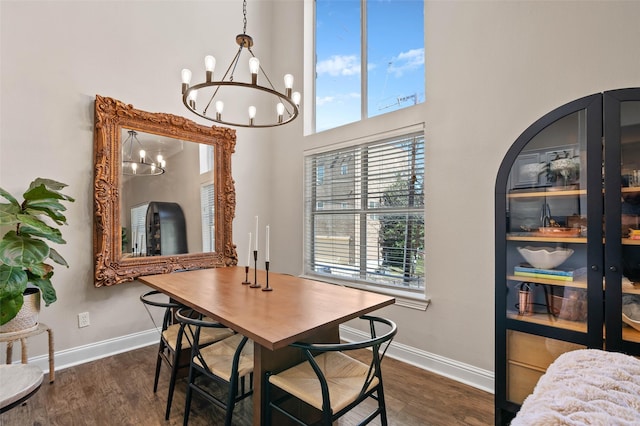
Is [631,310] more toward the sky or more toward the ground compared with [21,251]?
more toward the ground

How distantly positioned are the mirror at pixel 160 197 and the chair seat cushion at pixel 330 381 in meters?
2.11

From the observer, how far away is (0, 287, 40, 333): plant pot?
2113mm

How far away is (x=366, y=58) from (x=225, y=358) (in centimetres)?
303

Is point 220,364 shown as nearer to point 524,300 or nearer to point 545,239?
point 524,300

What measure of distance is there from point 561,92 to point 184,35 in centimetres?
340

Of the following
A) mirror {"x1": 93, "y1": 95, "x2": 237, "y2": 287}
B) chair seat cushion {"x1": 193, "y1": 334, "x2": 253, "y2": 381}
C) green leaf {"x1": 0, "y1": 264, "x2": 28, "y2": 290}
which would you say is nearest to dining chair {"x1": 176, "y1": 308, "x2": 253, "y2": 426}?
chair seat cushion {"x1": 193, "y1": 334, "x2": 253, "y2": 381}

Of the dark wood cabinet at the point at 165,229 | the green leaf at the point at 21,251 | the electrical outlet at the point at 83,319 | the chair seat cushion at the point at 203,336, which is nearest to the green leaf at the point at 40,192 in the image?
the green leaf at the point at 21,251

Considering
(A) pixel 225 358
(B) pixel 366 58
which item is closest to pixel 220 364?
(A) pixel 225 358

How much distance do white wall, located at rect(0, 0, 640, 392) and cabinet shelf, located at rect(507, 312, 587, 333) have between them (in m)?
0.41

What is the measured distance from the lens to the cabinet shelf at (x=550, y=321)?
5.51ft

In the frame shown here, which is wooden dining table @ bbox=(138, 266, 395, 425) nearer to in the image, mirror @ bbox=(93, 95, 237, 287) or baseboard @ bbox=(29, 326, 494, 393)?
mirror @ bbox=(93, 95, 237, 287)

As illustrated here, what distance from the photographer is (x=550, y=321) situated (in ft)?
5.84

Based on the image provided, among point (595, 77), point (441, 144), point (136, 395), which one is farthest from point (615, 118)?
point (136, 395)

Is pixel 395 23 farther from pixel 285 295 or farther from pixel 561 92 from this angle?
pixel 285 295
